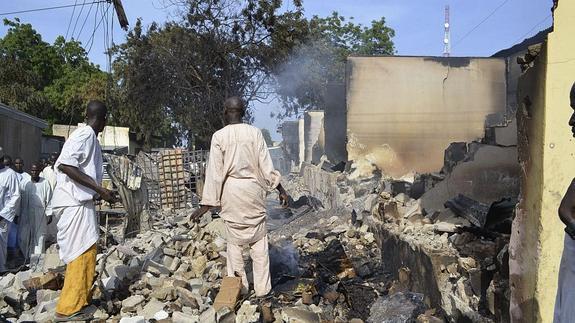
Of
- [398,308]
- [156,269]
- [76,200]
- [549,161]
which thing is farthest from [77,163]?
[549,161]

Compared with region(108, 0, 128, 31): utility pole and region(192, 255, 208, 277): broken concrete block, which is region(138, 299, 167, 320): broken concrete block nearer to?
region(192, 255, 208, 277): broken concrete block

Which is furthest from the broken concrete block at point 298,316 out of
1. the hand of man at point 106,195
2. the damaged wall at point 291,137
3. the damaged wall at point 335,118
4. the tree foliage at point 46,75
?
the damaged wall at point 291,137

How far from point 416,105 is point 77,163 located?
10.5 meters

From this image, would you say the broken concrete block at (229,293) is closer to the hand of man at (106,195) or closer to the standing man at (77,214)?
the standing man at (77,214)

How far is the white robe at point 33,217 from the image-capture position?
8555 mm

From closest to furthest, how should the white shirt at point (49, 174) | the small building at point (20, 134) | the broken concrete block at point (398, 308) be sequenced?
1. the broken concrete block at point (398, 308)
2. the white shirt at point (49, 174)
3. the small building at point (20, 134)

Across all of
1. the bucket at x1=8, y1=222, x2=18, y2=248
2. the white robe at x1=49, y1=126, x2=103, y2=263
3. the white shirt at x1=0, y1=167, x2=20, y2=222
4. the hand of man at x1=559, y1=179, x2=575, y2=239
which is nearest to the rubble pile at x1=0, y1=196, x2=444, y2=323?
the white robe at x1=49, y1=126, x2=103, y2=263

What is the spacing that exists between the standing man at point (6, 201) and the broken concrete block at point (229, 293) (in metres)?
4.39

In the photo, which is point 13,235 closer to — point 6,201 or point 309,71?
point 6,201

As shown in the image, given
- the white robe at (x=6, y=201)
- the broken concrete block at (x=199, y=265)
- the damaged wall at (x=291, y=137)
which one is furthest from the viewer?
the damaged wall at (x=291, y=137)

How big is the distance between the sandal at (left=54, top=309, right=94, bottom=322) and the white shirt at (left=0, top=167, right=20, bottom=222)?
3.78 m

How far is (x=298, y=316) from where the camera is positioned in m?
4.18

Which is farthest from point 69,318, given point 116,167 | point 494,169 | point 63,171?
point 116,167

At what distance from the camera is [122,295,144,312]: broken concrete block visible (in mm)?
4543
